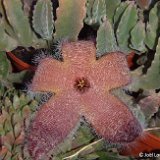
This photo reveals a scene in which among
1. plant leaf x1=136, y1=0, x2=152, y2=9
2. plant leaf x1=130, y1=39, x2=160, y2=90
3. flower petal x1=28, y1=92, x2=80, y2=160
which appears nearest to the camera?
flower petal x1=28, y1=92, x2=80, y2=160

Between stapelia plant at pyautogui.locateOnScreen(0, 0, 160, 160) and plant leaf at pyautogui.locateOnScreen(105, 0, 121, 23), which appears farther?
plant leaf at pyautogui.locateOnScreen(105, 0, 121, 23)

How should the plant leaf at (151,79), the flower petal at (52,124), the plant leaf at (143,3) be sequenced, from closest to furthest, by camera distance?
the flower petal at (52,124)
the plant leaf at (151,79)
the plant leaf at (143,3)

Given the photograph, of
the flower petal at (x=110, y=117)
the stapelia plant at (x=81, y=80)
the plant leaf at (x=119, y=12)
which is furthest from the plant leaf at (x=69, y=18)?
the flower petal at (x=110, y=117)


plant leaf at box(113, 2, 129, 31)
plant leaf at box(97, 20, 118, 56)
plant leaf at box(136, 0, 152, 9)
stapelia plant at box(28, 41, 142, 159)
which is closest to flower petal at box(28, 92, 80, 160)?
stapelia plant at box(28, 41, 142, 159)

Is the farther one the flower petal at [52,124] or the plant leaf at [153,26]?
the plant leaf at [153,26]

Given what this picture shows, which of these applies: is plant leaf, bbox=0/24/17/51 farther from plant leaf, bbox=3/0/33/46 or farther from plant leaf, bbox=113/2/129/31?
plant leaf, bbox=113/2/129/31

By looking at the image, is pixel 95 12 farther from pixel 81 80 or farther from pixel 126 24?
pixel 81 80

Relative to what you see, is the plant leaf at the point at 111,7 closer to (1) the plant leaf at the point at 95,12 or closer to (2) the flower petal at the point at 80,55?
(1) the plant leaf at the point at 95,12
